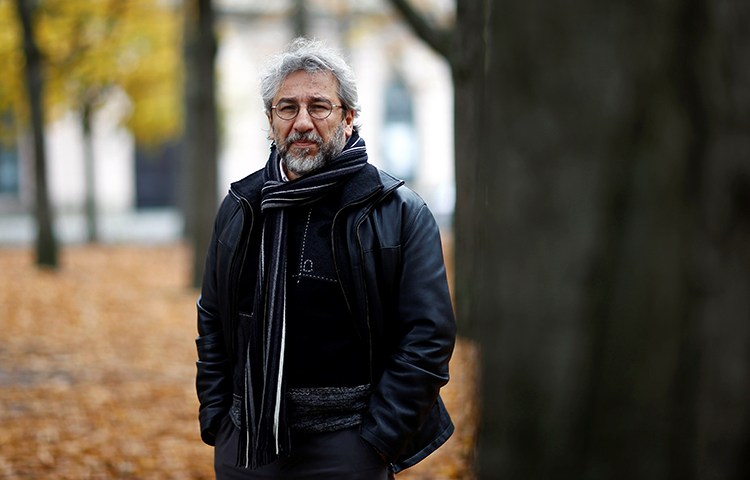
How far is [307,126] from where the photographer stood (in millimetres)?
2771

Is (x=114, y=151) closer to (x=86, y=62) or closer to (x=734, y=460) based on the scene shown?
(x=86, y=62)

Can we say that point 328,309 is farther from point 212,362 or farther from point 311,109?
point 311,109

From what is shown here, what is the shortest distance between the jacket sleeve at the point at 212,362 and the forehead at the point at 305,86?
0.48 m

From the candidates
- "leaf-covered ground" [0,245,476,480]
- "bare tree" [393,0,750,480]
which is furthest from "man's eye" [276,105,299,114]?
"bare tree" [393,0,750,480]

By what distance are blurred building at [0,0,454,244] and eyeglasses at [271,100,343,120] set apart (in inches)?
987

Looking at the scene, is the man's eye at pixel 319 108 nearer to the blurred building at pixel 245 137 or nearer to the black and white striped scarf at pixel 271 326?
A: the black and white striped scarf at pixel 271 326

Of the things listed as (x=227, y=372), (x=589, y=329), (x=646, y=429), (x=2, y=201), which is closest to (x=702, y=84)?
(x=589, y=329)

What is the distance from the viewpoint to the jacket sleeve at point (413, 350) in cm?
264

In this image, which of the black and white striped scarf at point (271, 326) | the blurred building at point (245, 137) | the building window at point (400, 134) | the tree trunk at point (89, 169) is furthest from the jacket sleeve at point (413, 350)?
the building window at point (400, 134)

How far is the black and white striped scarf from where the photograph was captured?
2.63 meters

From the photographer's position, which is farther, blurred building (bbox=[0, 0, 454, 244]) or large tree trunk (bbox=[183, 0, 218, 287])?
blurred building (bbox=[0, 0, 454, 244])

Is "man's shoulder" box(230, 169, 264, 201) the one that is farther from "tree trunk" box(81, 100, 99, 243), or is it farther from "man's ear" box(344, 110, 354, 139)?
"tree trunk" box(81, 100, 99, 243)

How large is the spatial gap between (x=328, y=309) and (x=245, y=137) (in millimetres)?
37460

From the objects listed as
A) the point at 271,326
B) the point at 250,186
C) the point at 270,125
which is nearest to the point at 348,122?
the point at 270,125
